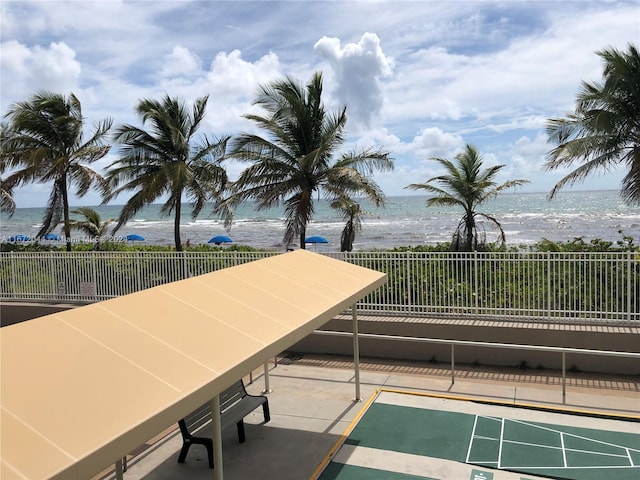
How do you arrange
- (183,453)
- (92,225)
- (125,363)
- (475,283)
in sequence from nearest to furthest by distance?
(125,363) → (183,453) → (475,283) → (92,225)

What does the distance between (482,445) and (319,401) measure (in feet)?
9.75

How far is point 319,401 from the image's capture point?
9.39 metres

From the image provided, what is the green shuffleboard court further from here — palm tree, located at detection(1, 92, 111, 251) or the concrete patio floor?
palm tree, located at detection(1, 92, 111, 251)

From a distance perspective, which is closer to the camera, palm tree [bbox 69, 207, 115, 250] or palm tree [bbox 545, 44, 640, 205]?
palm tree [bbox 545, 44, 640, 205]

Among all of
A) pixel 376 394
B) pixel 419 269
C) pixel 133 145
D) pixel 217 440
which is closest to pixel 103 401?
pixel 217 440

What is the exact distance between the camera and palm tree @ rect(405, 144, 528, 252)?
676 inches

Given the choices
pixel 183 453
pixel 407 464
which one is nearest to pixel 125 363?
pixel 183 453

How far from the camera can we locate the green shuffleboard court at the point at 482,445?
668cm

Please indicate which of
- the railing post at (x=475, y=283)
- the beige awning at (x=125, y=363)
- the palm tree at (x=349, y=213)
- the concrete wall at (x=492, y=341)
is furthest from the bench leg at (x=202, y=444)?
the palm tree at (x=349, y=213)

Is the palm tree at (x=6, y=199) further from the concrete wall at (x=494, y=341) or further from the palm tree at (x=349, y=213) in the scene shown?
the concrete wall at (x=494, y=341)

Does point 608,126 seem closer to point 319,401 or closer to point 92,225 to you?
point 319,401

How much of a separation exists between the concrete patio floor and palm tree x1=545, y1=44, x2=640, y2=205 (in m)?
6.85

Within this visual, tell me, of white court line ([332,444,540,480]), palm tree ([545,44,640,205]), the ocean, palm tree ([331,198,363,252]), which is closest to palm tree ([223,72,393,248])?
palm tree ([331,198,363,252])

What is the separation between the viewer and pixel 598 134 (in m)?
14.6
